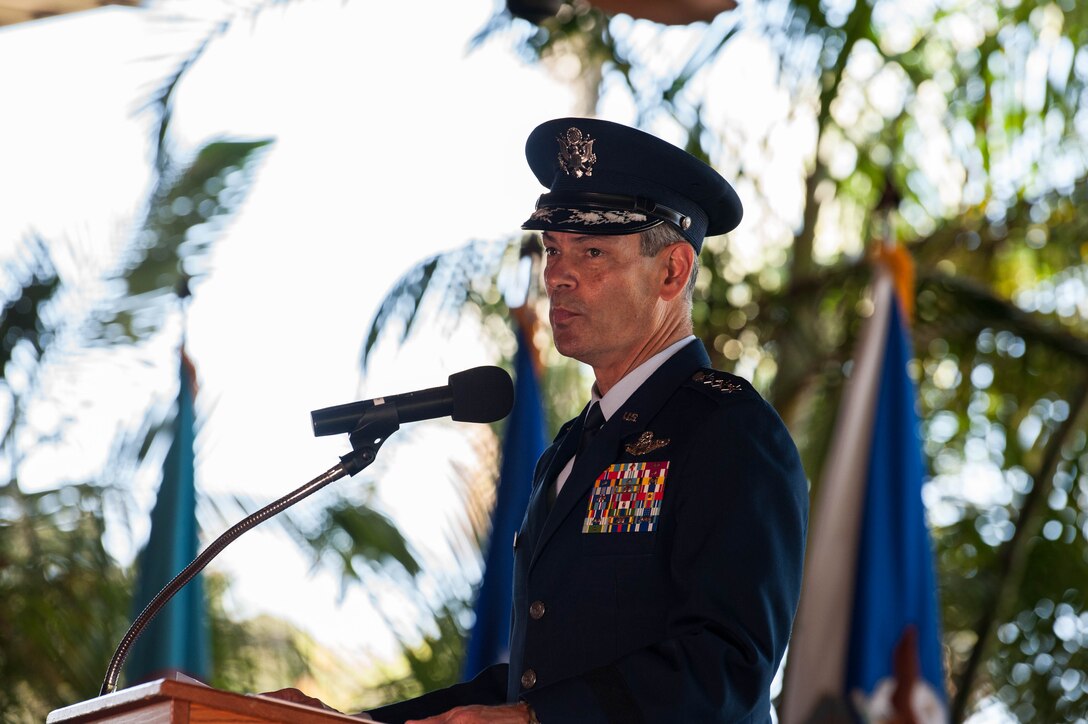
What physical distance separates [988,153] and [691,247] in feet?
13.5

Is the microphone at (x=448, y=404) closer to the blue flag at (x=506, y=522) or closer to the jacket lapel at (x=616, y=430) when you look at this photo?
the jacket lapel at (x=616, y=430)

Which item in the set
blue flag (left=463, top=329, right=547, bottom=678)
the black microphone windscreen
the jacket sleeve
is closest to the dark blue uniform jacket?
the jacket sleeve

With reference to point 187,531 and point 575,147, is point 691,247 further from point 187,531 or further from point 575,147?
point 187,531

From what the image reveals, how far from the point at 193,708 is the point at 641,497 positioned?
71 centimetres

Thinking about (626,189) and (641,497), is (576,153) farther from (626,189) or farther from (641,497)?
(641,497)

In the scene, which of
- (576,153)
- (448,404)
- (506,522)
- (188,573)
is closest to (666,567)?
(448,404)

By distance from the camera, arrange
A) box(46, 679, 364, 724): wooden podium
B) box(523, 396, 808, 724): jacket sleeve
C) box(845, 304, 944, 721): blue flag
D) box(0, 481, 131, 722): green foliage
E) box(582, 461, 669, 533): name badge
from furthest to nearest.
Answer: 1. box(0, 481, 131, 722): green foliage
2. box(845, 304, 944, 721): blue flag
3. box(582, 461, 669, 533): name badge
4. box(523, 396, 808, 724): jacket sleeve
5. box(46, 679, 364, 724): wooden podium

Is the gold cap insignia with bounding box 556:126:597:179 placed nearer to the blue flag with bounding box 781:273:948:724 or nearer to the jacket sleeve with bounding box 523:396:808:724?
the jacket sleeve with bounding box 523:396:808:724

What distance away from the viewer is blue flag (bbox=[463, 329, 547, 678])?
14.8 ft

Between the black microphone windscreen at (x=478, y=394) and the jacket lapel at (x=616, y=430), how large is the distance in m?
0.15

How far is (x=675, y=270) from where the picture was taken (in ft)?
7.10

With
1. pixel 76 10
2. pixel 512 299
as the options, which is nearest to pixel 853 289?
pixel 512 299

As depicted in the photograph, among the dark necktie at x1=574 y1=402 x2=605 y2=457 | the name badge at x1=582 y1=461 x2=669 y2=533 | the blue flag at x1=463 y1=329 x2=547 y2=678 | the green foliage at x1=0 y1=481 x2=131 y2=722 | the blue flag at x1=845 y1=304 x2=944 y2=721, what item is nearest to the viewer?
the name badge at x1=582 y1=461 x2=669 y2=533

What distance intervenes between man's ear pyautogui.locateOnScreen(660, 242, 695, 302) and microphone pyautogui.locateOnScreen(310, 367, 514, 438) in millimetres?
326
